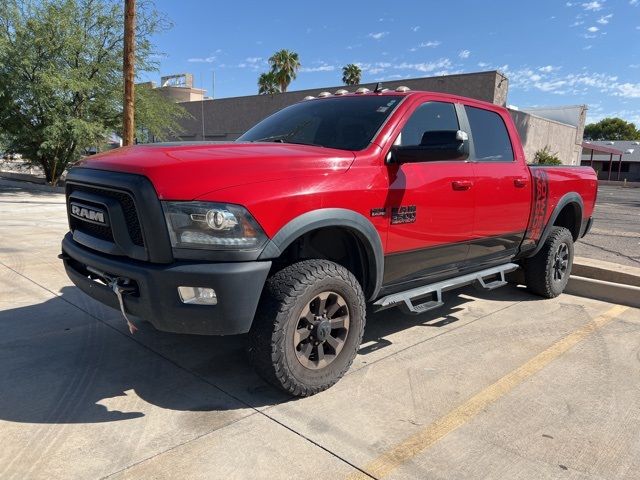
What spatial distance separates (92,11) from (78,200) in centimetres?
1800

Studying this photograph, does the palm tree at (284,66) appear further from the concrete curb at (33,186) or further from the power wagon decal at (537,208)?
the power wagon decal at (537,208)

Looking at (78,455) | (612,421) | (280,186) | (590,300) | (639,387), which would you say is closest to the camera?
(78,455)

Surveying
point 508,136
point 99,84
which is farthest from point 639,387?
point 99,84

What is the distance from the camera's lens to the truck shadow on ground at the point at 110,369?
3.10 meters

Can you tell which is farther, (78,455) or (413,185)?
(413,185)

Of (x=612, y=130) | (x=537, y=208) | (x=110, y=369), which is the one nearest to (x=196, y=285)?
(x=110, y=369)

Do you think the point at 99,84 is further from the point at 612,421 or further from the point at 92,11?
the point at 612,421

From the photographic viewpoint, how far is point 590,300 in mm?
5953

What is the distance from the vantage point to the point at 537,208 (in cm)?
513

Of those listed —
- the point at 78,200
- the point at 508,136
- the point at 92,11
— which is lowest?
the point at 78,200

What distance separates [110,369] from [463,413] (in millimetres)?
2406

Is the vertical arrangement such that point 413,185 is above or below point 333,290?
above

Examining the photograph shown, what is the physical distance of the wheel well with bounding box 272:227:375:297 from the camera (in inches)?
132

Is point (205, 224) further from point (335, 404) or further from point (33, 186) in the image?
point (33, 186)
